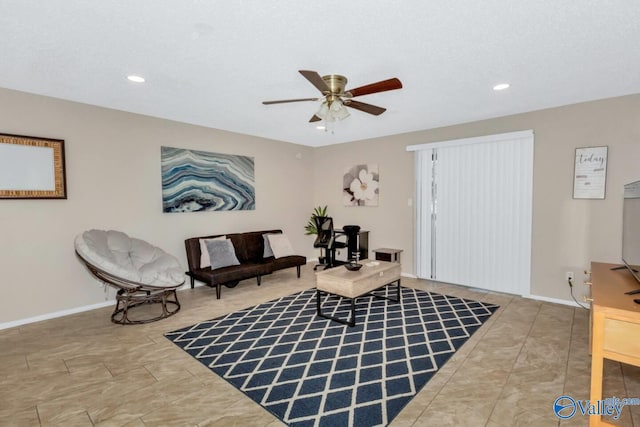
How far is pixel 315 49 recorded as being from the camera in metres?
2.39

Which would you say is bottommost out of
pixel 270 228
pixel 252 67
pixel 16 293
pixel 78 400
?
pixel 78 400

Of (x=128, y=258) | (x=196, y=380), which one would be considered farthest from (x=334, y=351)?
(x=128, y=258)

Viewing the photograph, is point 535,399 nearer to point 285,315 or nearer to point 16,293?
point 285,315

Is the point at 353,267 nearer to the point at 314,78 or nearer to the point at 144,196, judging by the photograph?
the point at 314,78

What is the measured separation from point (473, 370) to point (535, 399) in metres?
0.43

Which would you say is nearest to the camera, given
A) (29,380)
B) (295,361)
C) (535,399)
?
(535,399)

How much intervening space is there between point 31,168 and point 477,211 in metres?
5.71

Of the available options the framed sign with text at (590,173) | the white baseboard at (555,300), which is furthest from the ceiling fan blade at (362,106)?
the white baseboard at (555,300)

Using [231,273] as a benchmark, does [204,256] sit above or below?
above

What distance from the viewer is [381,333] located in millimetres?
3113

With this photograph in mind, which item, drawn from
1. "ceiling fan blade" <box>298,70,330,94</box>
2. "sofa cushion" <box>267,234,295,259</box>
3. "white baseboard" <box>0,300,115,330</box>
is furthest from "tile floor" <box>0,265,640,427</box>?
"ceiling fan blade" <box>298,70,330,94</box>

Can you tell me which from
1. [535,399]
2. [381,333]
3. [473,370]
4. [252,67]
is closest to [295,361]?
[381,333]

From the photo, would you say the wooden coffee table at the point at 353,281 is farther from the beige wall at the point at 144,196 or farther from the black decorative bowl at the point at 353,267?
the beige wall at the point at 144,196

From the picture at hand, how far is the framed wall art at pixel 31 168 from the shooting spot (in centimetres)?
328
